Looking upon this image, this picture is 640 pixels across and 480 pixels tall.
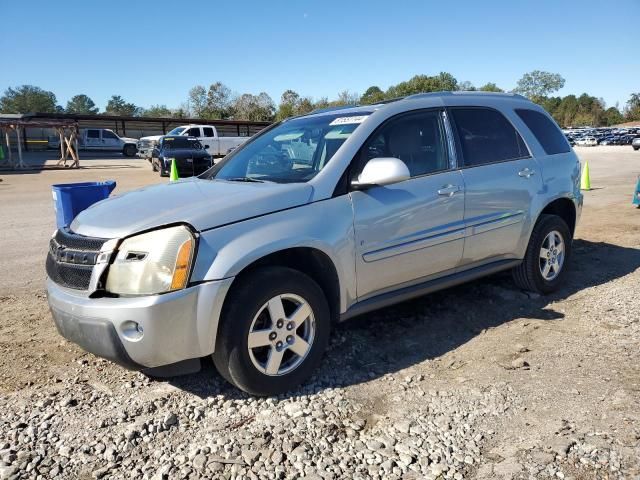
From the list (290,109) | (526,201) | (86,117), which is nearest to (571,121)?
(290,109)

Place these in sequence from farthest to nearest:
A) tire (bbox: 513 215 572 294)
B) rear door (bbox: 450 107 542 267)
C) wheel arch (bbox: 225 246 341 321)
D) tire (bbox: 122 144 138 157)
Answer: tire (bbox: 122 144 138 157), tire (bbox: 513 215 572 294), rear door (bbox: 450 107 542 267), wheel arch (bbox: 225 246 341 321)

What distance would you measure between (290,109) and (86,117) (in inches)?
1572

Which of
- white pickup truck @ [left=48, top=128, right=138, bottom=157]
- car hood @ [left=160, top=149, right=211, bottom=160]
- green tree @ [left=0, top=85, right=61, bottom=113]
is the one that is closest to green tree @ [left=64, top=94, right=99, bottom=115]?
green tree @ [left=0, top=85, right=61, bottom=113]

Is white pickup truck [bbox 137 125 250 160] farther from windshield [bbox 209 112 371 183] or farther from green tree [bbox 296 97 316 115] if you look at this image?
green tree [bbox 296 97 316 115]

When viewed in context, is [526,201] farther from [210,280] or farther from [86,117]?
[86,117]

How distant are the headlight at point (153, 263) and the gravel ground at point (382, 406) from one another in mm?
793

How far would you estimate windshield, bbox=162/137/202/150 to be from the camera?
892 inches

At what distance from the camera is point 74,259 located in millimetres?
3186

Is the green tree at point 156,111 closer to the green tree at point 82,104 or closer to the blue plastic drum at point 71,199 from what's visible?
the green tree at point 82,104

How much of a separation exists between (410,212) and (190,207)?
62.1 inches

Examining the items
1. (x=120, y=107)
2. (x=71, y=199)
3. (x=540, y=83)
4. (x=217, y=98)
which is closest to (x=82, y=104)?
(x=120, y=107)

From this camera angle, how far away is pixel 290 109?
7981 centimetres

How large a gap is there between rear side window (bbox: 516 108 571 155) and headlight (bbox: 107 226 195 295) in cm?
365

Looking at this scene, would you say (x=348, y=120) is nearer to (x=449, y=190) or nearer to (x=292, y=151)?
(x=292, y=151)
